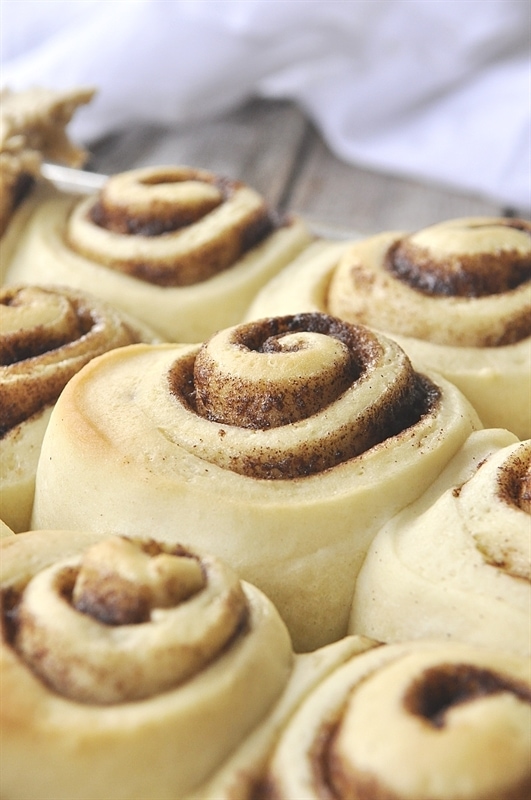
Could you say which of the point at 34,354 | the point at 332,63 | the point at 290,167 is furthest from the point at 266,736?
the point at 332,63

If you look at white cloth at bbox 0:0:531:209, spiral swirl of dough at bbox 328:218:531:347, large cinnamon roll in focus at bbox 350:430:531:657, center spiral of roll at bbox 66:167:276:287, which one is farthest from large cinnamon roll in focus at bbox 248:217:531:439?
white cloth at bbox 0:0:531:209

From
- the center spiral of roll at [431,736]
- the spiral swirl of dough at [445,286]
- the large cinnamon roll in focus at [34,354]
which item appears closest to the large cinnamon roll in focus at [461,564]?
the center spiral of roll at [431,736]

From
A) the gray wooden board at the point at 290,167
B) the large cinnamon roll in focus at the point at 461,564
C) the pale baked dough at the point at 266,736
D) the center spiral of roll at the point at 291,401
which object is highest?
the center spiral of roll at the point at 291,401

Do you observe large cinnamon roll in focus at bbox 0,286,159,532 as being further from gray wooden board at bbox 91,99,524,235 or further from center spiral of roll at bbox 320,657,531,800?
gray wooden board at bbox 91,99,524,235

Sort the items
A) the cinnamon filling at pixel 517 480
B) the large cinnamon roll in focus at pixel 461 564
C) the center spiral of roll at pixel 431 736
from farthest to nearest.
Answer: the cinnamon filling at pixel 517 480, the large cinnamon roll in focus at pixel 461 564, the center spiral of roll at pixel 431 736

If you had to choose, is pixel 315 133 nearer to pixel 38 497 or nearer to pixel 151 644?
pixel 38 497

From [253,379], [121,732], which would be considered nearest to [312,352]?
[253,379]

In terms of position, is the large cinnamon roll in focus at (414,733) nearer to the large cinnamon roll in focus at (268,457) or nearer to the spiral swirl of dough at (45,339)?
the large cinnamon roll in focus at (268,457)

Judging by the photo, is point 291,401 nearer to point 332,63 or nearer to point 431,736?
point 431,736
